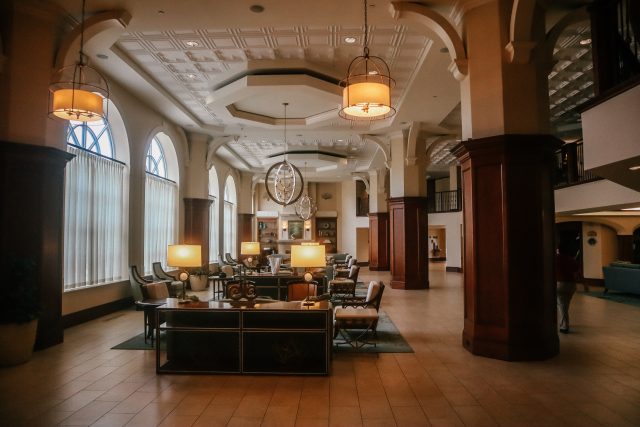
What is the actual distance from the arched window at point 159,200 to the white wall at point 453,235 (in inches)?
468

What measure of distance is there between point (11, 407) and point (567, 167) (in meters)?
12.1

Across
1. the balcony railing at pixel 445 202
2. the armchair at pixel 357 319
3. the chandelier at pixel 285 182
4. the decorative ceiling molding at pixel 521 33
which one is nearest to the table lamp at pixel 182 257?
the armchair at pixel 357 319

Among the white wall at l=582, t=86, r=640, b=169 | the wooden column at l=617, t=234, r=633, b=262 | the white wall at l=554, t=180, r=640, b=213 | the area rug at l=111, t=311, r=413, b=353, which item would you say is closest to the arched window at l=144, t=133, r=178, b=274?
the area rug at l=111, t=311, r=413, b=353

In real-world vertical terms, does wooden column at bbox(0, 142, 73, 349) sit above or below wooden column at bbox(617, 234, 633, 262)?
above

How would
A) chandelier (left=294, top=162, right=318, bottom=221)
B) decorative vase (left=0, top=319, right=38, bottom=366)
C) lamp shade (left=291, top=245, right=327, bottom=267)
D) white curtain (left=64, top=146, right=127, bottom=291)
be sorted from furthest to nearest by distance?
chandelier (left=294, top=162, right=318, bottom=221) → white curtain (left=64, top=146, right=127, bottom=291) → lamp shade (left=291, top=245, right=327, bottom=267) → decorative vase (left=0, top=319, right=38, bottom=366)

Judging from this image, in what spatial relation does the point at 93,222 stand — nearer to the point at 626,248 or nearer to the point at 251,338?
the point at 251,338

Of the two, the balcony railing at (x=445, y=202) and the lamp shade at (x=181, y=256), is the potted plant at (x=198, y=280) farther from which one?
the balcony railing at (x=445, y=202)

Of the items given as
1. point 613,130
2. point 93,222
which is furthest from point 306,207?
point 613,130

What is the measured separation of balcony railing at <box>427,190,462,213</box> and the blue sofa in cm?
784

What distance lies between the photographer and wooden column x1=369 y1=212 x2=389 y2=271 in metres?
18.4

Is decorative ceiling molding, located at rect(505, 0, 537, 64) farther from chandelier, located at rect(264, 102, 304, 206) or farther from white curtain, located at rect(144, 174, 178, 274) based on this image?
white curtain, located at rect(144, 174, 178, 274)

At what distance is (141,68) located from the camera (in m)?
7.95

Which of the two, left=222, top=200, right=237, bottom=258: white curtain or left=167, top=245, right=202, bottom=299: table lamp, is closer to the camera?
left=167, top=245, right=202, bottom=299: table lamp

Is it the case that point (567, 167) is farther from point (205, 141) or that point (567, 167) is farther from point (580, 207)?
point (205, 141)
